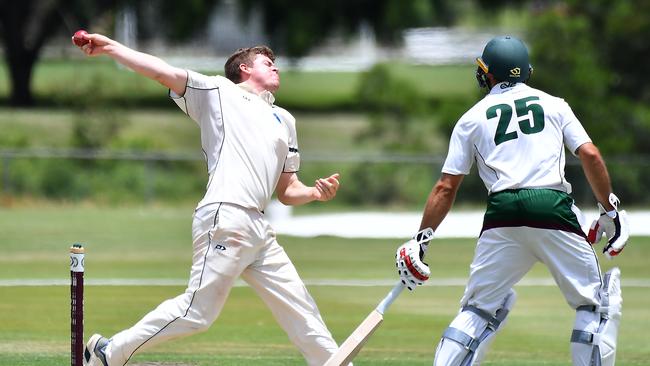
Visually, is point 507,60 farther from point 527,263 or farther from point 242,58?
point 242,58

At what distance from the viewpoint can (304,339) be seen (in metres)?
7.32

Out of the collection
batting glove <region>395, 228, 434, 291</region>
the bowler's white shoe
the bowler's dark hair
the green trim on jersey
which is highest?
the bowler's dark hair

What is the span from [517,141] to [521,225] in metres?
0.46

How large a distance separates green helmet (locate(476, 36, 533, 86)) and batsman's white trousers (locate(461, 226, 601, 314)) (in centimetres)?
88

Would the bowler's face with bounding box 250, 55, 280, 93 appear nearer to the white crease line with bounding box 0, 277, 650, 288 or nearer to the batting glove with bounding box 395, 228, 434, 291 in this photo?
the batting glove with bounding box 395, 228, 434, 291

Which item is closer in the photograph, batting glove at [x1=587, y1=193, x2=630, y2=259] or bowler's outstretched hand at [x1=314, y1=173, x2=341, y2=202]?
batting glove at [x1=587, y1=193, x2=630, y2=259]

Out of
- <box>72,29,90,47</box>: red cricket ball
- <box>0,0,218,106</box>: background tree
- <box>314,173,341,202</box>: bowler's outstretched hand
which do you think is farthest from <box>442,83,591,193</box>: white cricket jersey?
<box>0,0,218,106</box>: background tree

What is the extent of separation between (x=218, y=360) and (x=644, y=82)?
27027 millimetres

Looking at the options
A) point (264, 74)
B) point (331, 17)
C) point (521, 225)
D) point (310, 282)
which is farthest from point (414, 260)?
point (331, 17)

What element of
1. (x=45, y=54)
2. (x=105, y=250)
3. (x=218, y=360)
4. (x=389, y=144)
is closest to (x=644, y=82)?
(x=389, y=144)

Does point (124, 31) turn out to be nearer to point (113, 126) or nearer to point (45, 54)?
point (45, 54)

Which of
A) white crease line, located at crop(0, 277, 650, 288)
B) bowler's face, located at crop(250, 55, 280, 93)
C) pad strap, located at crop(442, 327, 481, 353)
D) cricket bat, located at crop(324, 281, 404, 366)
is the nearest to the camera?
pad strap, located at crop(442, 327, 481, 353)

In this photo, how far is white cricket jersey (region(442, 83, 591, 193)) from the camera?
6875 mm

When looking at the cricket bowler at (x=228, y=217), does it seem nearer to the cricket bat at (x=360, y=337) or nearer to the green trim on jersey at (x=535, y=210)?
the cricket bat at (x=360, y=337)
